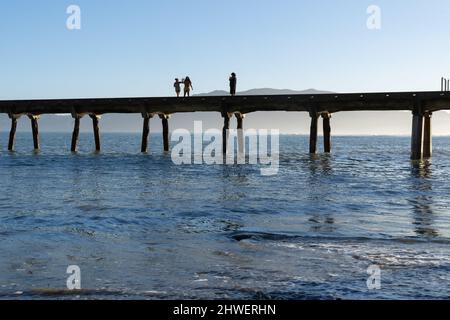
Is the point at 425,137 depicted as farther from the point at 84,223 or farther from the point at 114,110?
the point at 84,223

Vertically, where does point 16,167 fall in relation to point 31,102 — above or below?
below

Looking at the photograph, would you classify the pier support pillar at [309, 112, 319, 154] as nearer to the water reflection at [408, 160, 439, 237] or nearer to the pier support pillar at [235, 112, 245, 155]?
the pier support pillar at [235, 112, 245, 155]

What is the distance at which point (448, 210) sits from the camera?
1301 cm

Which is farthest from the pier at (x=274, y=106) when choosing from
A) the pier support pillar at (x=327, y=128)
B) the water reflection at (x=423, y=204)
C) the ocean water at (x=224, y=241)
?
the ocean water at (x=224, y=241)

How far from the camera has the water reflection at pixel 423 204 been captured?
10.4m

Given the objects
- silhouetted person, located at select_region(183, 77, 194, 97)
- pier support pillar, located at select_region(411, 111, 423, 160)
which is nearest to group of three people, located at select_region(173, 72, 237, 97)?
silhouetted person, located at select_region(183, 77, 194, 97)

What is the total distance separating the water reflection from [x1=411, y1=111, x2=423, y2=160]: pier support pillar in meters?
2.92

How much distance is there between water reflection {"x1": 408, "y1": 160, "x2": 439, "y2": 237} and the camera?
34.0 feet

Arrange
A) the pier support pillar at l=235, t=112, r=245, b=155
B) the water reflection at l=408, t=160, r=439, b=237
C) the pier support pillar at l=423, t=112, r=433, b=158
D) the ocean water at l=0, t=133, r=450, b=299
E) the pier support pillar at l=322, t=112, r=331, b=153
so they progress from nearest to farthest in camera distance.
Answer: the ocean water at l=0, t=133, r=450, b=299 → the water reflection at l=408, t=160, r=439, b=237 → the pier support pillar at l=423, t=112, r=433, b=158 → the pier support pillar at l=322, t=112, r=331, b=153 → the pier support pillar at l=235, t=112, r=245, b=155

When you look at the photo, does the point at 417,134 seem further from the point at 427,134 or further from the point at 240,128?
the point at 240,128

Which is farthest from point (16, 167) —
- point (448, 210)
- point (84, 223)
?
point (448, 210)

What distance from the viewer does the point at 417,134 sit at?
1109 inches
